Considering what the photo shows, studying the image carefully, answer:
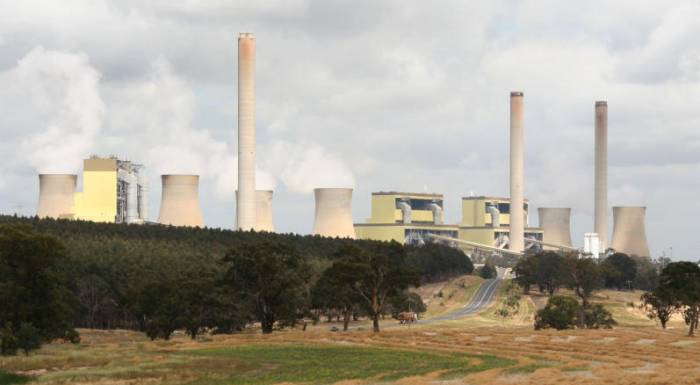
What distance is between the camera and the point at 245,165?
18288 centimetres

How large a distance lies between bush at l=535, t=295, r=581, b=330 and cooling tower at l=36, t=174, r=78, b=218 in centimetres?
9326

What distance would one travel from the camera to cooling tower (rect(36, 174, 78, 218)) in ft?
623

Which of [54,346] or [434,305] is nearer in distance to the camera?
[54,346]

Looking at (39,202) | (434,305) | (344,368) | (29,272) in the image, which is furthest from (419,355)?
(39,202)

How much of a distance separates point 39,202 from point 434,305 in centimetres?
6289

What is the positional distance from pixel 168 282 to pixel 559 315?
36153mm

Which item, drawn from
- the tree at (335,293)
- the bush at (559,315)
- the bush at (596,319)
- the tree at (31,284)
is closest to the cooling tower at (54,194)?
the tree at (335,293)

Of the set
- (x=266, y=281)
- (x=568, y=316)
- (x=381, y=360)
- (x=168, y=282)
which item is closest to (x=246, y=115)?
(x=168, y=282)

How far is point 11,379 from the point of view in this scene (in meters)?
64.4

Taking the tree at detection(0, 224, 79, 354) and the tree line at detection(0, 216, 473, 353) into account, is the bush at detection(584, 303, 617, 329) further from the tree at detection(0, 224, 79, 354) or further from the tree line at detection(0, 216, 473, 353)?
the tree at detection(0, 224, 79, 354)

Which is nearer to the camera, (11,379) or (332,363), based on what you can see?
(11,379)

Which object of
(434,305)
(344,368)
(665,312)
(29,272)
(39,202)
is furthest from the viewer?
(39,202)

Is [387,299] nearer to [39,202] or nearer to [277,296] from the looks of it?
[277,296]

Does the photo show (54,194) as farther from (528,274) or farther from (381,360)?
(381,360)
